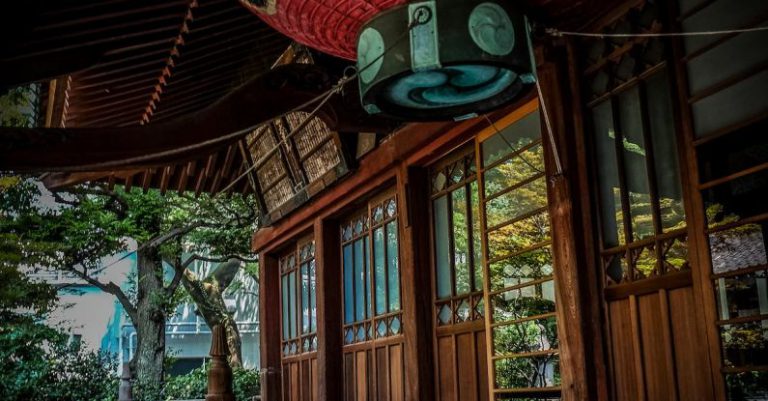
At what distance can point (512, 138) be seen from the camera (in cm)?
620

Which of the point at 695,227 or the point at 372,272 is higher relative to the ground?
the point at 372,272

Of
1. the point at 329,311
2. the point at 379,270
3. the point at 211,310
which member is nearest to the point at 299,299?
the point at 329,311

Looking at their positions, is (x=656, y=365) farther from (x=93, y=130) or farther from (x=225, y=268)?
(x=225, y=268)

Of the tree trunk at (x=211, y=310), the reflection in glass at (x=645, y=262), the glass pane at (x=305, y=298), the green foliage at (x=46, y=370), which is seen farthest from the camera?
the tree trunk at (x=211, y=310)

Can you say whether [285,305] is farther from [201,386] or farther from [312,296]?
[201,386]

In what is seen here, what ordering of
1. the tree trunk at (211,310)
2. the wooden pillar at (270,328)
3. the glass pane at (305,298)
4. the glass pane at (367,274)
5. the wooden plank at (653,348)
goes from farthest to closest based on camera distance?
1. the tree trunk at (211,310)
2. the wooden pillar at (270,328)
3. the glass pane at (305,298)
4. the glass pane at (367,274)
5. the wooden plank at (653,348)

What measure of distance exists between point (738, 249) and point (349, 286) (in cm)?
534

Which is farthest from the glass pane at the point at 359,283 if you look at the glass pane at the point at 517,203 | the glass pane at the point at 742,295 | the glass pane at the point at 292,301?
the glass pane at the point at 742,295

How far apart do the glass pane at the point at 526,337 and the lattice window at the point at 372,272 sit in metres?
1.71

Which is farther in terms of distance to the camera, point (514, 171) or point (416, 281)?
point (416, 281)

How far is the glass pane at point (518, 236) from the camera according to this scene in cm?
588

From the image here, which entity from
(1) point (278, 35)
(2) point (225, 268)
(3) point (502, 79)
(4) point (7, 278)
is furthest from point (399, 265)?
(2) point (225, 268)

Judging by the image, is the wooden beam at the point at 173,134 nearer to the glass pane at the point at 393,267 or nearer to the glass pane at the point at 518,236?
the glass pane at the point at 518,236

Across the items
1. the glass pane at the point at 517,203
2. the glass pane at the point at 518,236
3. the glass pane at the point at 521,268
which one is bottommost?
the glass pane at the point at 521,268
